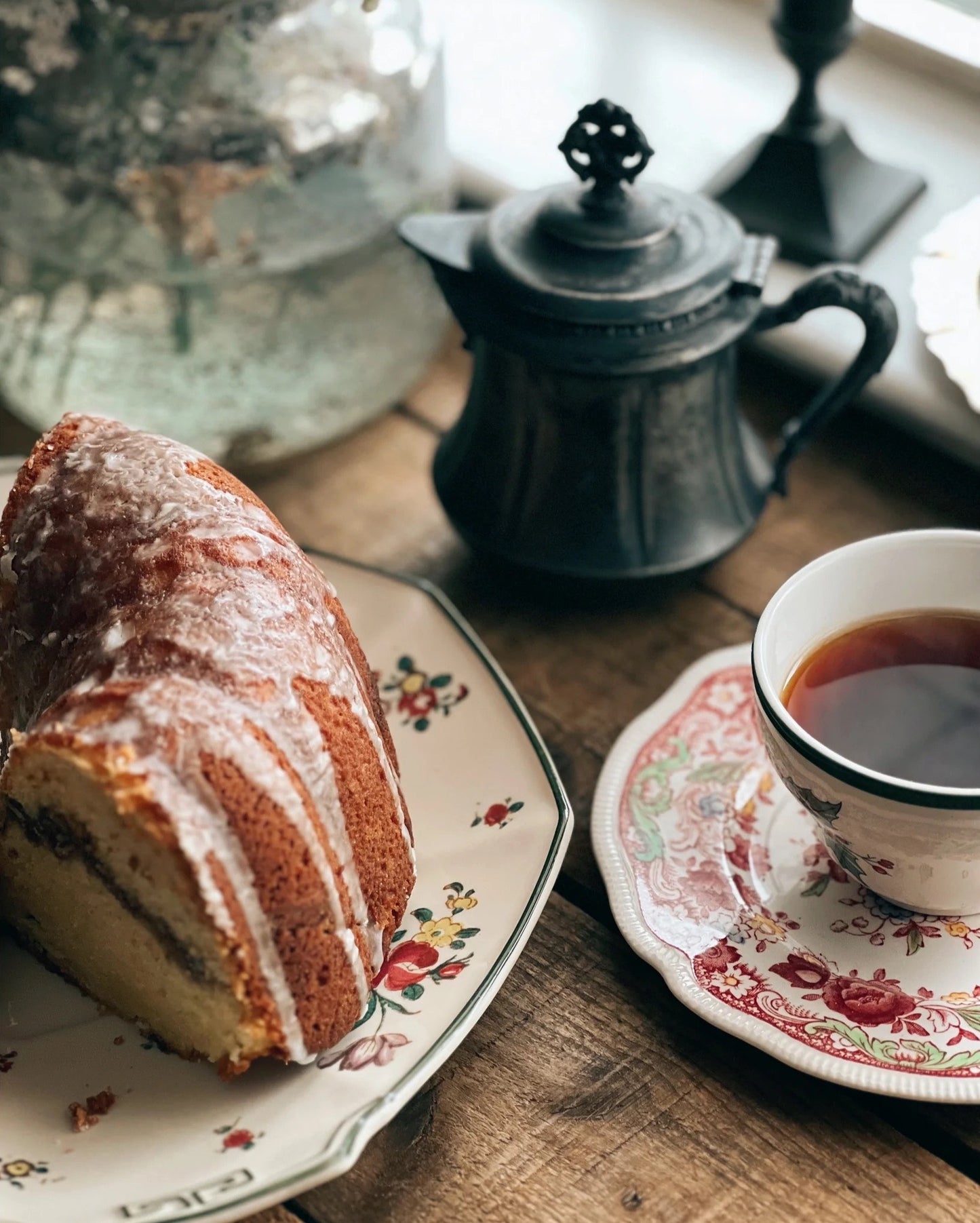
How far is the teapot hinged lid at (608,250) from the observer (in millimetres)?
1022

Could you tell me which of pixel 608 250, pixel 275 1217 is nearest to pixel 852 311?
pixel 608 250

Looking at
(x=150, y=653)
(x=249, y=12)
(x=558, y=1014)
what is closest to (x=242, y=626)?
(x=150, y=653)

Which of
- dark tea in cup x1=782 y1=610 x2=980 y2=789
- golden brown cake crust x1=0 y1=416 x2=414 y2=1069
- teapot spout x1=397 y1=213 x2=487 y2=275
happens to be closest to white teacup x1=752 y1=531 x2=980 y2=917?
dark tea in cup x1=782 y1=610 x2=980 y2=789

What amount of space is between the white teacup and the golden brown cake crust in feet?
0.83

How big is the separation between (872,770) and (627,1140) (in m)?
0.26

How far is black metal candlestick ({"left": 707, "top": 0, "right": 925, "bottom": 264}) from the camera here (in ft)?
4.66

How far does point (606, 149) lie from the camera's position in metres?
1.04

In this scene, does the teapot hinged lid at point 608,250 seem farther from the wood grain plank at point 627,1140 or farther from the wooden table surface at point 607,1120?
the wood grain plank at point 627,1140

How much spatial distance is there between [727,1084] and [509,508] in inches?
19.0

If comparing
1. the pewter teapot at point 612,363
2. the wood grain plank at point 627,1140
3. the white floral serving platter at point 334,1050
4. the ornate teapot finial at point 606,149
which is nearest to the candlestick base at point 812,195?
the pewter teapot at point 612,363

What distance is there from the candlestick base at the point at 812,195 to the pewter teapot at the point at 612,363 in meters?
0.32

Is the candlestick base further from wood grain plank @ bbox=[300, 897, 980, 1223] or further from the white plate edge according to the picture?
wood grain plank @ bbox=[300, 897, 980, 1223]

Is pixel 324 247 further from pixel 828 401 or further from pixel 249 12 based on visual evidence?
pixel 828 401

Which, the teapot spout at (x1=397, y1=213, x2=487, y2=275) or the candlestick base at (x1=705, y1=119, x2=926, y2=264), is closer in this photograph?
the teapot spout at (x1=397, y1=213, x2=487, y2=275)
